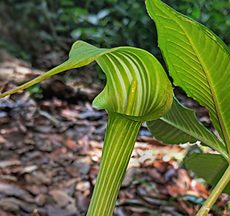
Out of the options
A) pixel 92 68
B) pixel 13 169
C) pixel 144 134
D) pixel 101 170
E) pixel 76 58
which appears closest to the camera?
pixel 76 58

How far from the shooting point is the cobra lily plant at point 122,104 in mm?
483

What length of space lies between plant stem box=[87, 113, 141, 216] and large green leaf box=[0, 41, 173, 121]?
0.05 feet

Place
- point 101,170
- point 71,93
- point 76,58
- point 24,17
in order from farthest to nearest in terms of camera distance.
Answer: point 24,17, point 71,93, point 101,170, point 76,58

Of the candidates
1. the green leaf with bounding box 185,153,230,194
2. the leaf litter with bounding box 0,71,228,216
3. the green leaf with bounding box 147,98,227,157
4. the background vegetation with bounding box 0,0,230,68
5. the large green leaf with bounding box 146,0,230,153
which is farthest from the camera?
the background vegetation with bounding box 0,0,230,68

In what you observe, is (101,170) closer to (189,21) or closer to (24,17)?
(189,21)

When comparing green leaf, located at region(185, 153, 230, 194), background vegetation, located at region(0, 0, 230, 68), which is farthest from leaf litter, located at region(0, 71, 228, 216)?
background vegetation, located at region(0, 0, 230, 68)

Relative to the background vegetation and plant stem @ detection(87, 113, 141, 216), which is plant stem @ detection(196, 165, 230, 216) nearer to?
plant stem @ detection(87, 113, 141, 216)

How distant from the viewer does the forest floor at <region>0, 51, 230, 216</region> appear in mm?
1519

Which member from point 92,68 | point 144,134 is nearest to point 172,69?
point 144,134

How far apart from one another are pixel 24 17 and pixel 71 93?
1.19m

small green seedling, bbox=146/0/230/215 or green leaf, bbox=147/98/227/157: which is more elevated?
small green seedling, bbox=146/0/230/215

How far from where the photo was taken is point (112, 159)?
0.52m

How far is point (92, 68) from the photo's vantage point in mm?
3289

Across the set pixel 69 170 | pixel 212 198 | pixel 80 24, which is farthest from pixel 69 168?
pixel 80 24
